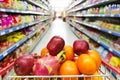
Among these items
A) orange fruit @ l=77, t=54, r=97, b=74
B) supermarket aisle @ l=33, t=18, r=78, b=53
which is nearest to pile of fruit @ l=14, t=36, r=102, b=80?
orange fruit @ l=77, t=54, r=97, b=74

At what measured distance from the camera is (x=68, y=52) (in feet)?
4.37

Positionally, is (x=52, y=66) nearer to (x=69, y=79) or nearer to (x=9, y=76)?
(x=69, y=79)

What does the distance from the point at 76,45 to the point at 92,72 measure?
0.69 feet

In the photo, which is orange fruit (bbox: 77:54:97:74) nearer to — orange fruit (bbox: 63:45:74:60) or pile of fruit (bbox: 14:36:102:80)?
pile of fruit (bbox: 14:36:102:80)

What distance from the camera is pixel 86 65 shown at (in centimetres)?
120

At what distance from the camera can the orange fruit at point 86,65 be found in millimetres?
1197

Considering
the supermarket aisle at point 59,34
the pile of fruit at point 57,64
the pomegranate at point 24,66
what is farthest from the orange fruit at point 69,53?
the supermarket aisle at point 59,34

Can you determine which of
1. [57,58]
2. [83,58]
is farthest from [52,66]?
[83,58]

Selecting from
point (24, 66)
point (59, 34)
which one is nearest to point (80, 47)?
point (24, 66)

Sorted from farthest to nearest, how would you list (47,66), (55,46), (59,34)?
(59,34) < (55,46) < (47,66)

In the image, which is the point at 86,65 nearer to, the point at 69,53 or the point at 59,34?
the point at 69,53

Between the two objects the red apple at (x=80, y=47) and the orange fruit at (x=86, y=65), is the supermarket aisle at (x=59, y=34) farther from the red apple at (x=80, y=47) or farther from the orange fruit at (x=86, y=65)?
the orange fruit at (x=86, y=65)

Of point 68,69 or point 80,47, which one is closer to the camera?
point 68,69

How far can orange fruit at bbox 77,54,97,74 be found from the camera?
1.20m
